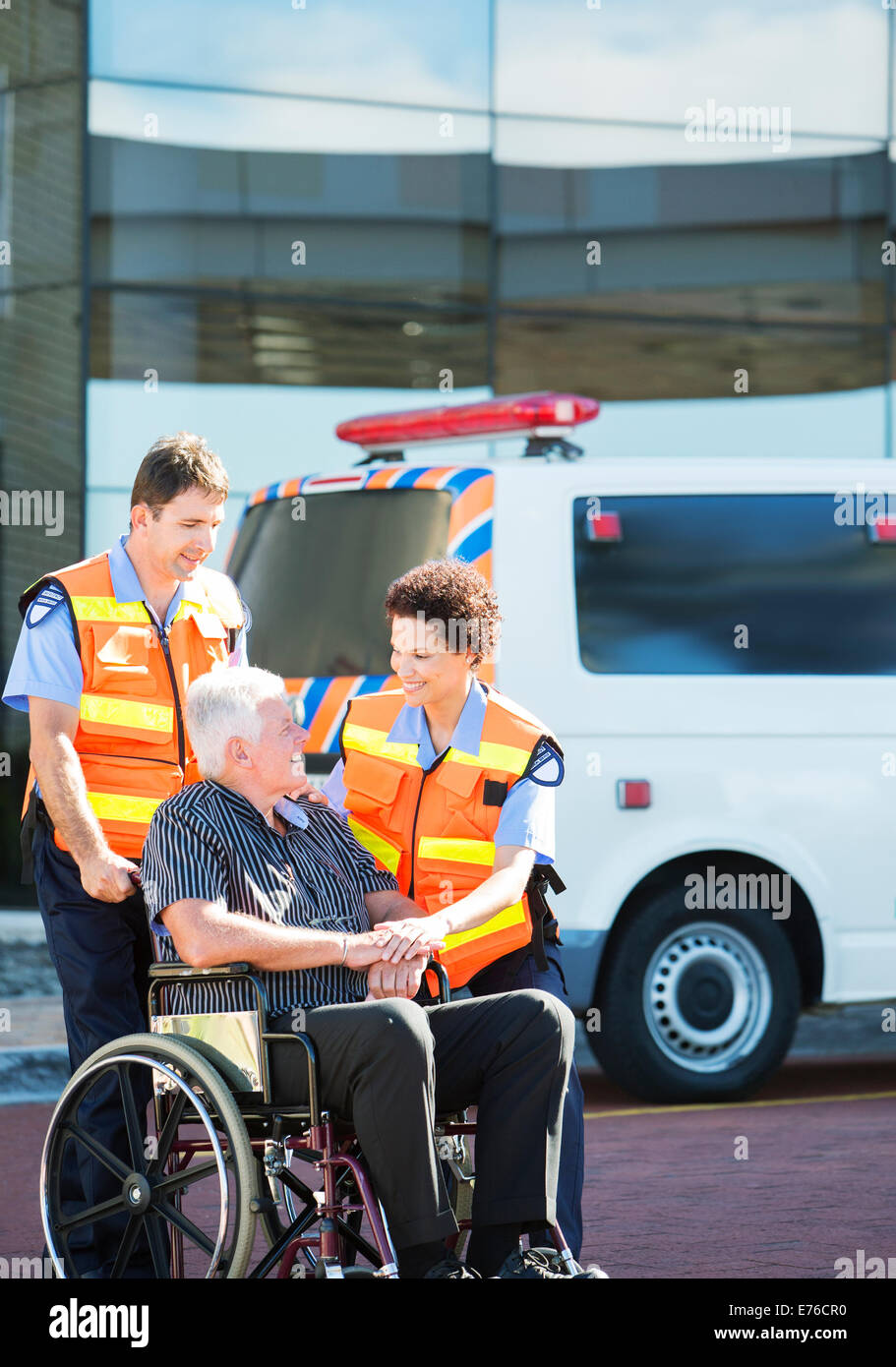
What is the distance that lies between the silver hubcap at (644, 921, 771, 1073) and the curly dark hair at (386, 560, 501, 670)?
114 inches

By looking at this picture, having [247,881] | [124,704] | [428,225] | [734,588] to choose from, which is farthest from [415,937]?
[428,225]

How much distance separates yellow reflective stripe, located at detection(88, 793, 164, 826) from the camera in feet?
14.7

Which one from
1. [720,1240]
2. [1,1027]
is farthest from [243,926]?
[1,1027]

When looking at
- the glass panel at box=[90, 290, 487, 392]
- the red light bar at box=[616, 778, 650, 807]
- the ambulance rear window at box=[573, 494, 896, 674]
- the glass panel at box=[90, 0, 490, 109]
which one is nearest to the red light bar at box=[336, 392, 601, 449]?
the ambulance rear window at box=[573, 494, 896, 674]

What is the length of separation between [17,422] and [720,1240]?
9.11 metres

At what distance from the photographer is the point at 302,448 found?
13.3 meters

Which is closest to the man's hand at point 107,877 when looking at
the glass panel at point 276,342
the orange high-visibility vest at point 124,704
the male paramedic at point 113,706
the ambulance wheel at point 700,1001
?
the male paramedic at point 113,706

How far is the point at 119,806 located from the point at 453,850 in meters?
0.73

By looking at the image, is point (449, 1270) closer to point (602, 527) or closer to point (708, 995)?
point (708, 995)

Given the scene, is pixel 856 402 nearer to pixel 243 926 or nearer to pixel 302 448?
pixel 302 448

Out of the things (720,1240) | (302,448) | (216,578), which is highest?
(302,448)

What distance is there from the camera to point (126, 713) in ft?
14.7

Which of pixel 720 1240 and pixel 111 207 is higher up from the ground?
pixel 111 207
